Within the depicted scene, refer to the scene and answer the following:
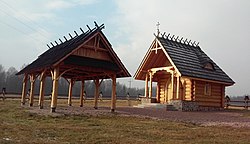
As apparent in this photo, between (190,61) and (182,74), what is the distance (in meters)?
A: 3.85

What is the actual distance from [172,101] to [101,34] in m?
10.9

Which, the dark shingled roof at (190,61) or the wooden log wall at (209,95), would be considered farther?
the wooden log wall at (209,95)

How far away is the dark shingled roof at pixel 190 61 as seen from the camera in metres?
29.9

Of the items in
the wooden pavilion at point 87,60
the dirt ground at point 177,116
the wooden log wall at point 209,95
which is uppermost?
the wooden pavilion at point 87,60

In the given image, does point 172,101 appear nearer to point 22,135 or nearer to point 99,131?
point 99,131

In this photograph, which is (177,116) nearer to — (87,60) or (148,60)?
(87,60)

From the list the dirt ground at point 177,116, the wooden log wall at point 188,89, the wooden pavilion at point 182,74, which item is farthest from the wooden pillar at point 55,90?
the wooden log wall at point 188,89

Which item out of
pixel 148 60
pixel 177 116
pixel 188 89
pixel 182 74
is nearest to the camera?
pixel 177 116

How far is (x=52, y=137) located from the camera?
11.3 metres

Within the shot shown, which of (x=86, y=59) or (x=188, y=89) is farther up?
(x=86, y=59)

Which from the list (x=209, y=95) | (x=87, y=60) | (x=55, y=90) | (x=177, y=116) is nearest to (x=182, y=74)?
(x=209, y=95)

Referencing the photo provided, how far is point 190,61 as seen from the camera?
3170 cm

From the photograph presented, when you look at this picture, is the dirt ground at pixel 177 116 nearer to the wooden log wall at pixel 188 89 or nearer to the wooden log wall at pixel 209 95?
the wooden log wall at pixel 188 89

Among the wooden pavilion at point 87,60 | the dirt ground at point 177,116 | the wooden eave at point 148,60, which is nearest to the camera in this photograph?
the dirt ground at point 177,116
